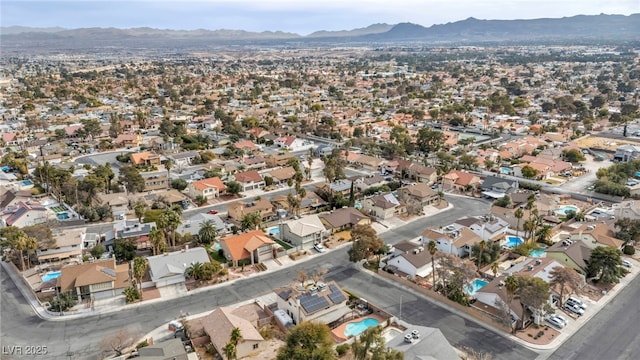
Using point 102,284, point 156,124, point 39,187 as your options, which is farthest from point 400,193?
point 156,124

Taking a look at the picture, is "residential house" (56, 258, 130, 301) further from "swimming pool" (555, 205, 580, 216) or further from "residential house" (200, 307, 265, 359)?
"swimming pool" (555, 205, 580, 216)

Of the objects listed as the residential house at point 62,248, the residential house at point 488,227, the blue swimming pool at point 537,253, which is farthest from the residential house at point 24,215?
the blue swimming pool at point 537,253

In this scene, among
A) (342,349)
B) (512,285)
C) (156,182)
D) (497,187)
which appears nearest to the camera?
(342,349)

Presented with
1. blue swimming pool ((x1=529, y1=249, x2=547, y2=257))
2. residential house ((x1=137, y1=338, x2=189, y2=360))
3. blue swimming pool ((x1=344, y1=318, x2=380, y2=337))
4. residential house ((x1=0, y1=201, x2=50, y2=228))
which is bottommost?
blue swimming pool ((x1=344, y1=318, x2=380, y2=337))

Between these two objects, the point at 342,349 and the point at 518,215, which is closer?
the point at 342,349

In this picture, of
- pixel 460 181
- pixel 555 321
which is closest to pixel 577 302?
Result: pixel 555 321

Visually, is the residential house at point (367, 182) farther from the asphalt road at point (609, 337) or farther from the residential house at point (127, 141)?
the residential house at point (127, 141)

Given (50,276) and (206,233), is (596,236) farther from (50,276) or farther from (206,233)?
(50,276)

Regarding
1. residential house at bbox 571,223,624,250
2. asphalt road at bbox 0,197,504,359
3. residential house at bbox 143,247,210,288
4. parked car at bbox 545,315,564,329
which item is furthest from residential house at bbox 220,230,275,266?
residential house at bbox 571,223,624,250
